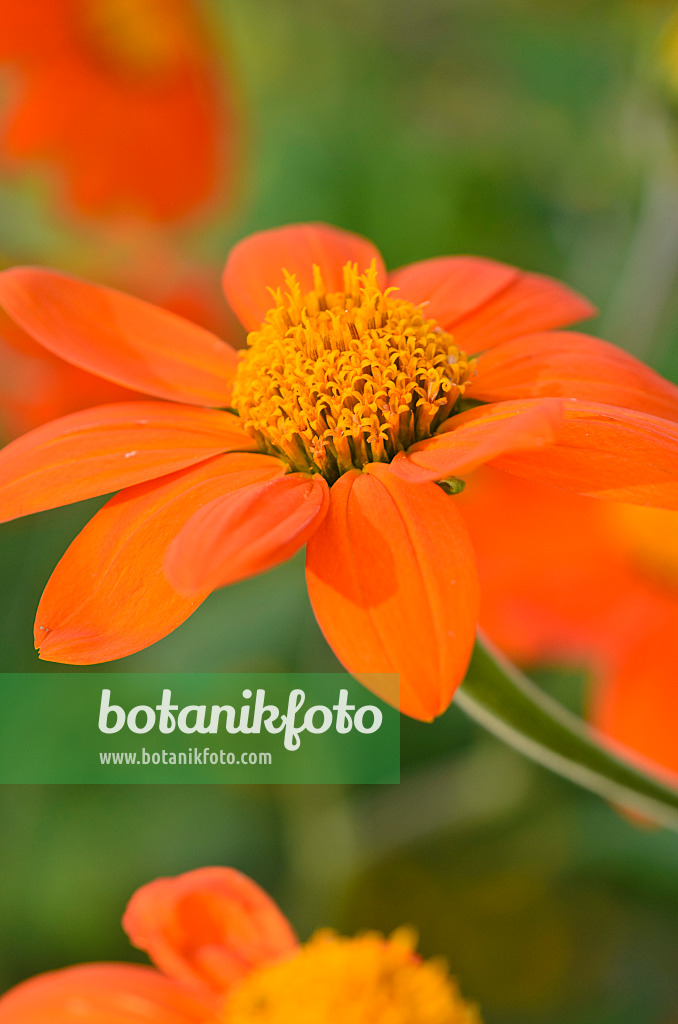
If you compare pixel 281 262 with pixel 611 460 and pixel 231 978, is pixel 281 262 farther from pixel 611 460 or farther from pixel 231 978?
pixel 231 978

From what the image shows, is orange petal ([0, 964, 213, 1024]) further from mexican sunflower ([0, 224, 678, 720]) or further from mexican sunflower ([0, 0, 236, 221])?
mexican sunflower ([0, 0, 236, 221])

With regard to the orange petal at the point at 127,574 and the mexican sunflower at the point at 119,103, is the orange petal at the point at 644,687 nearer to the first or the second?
the orange petal at the point at 127,574

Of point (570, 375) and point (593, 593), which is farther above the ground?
point (570, 375)

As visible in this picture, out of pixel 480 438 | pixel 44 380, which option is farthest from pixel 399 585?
pixel 44 380

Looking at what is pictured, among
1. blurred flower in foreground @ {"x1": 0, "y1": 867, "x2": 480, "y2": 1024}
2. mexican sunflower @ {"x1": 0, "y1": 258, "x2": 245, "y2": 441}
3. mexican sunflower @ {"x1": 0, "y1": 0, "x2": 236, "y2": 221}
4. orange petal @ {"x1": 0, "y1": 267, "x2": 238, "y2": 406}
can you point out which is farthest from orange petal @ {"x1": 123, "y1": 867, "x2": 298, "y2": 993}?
mexican sunflower @ {"x1": 0, "y1": 0, "x2": 236, "y2": 221}

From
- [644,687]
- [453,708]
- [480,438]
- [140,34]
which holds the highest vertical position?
[140,34]

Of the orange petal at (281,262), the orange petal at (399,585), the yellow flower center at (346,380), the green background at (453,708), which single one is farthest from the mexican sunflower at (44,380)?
the orange petal at (399,585)
